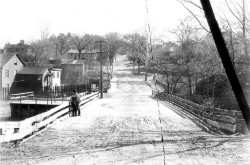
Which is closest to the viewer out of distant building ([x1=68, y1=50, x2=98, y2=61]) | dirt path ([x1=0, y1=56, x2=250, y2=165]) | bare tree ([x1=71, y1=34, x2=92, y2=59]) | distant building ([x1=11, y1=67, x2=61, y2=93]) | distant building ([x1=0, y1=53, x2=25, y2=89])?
dirt path ([x1=0, y1=56, x2=250, y2=165])

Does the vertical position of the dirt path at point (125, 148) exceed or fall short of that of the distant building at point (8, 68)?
it falls short

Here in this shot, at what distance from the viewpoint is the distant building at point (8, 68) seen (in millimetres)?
52172

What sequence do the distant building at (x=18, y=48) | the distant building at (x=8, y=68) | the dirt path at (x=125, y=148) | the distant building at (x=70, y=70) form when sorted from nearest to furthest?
the dirt path at (x=125, y=148)
the distant building at (x=8, y=68)
the distant building at (x=70, y=70)
the distant building at (x=18, y=48)

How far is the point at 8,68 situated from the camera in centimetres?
5353

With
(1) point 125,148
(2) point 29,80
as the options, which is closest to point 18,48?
(2) point 29,80

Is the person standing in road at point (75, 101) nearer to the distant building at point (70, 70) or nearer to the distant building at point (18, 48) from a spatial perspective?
the distant building at point (70, 70)

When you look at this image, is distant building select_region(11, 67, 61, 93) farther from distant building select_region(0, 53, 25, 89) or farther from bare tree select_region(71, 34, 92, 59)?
bare tree select_region(71, 34, 92, 59)

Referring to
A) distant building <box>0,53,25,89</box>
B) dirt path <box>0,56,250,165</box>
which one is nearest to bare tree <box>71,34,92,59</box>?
distant building <box>0,53,25,89</box>

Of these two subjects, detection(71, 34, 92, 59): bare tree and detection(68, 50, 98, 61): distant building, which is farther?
detection(71, 34, 92, 59): bare tree

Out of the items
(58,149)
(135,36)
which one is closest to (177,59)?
(58,149)

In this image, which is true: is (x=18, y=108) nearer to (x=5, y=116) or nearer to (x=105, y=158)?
(x=5, y=116)

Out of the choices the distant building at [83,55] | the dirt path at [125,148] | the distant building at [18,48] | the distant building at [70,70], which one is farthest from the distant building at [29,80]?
the distant building at [83,55]

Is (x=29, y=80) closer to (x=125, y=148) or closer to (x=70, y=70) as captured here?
(x=70, y=70)

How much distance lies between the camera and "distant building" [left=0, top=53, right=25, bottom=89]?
5217 cm
